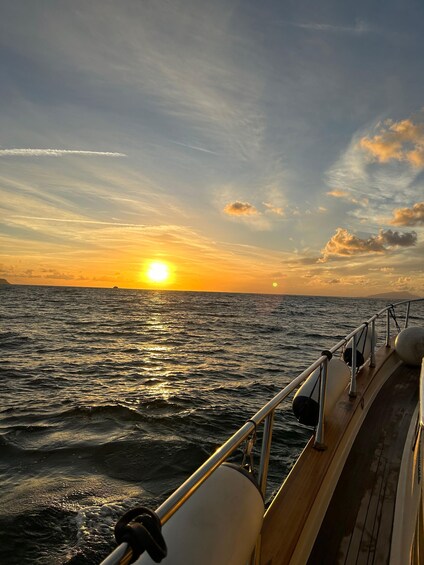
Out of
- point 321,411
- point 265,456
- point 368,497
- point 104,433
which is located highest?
point 265,456

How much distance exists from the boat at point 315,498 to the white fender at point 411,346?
110 centimetres

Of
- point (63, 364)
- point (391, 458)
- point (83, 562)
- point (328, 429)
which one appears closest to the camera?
point (391, 458)

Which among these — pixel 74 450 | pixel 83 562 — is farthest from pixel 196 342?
pixel 83 562

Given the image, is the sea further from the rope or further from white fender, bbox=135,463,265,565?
the rope

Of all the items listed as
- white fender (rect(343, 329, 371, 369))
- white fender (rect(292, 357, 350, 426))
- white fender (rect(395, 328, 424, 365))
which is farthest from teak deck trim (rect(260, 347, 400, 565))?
white fender (rect(395, 328, 424, 365))

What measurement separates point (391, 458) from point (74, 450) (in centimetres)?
650

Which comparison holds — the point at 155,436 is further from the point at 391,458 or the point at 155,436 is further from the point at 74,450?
the point at 391,458

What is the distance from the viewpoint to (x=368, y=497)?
3.38m

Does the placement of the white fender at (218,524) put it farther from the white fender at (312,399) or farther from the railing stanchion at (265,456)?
the white fender at (312,399)

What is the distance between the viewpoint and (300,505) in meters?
3.10

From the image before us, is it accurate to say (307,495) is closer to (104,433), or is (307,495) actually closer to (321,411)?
(321,411)

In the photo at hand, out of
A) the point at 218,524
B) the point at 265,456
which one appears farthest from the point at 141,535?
the point at 265,456

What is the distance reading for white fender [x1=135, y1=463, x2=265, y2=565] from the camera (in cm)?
165

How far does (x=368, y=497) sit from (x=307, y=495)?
62 cm
